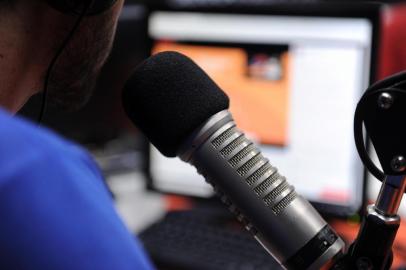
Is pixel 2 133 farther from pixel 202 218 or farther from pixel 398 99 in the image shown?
pixel 202 218

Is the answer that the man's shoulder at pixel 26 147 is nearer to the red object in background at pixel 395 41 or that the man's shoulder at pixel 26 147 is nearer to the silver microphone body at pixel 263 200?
the silver microphone body at pixel 263 200

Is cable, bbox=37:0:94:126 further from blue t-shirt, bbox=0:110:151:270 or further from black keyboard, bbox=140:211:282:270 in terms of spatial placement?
black keyboard, bbox=140:211:282:270

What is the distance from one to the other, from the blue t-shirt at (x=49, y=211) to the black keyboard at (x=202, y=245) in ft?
2.31

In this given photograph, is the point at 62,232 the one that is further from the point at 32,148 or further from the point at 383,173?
the point at 383,173

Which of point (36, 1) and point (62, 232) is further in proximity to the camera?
point (36, 1)

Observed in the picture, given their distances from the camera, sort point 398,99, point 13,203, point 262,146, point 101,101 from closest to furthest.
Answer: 1. point 13,203
2. point 398,99
3. point 262,146
4. point 101,101

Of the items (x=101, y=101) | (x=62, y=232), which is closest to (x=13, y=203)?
(x=62, y=232)

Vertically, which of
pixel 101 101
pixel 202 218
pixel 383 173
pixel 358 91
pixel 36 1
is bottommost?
pixel 202 218

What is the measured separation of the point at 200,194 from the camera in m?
1.25

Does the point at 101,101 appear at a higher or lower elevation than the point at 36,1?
lower

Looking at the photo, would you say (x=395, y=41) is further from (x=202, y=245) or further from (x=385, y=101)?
(x=385, y=101)

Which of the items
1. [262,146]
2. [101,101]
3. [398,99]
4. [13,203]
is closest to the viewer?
[13,203]

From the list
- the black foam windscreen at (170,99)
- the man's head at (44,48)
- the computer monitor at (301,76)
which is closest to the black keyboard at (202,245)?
the computer monitor at (301,76)

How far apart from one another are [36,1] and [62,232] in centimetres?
28
